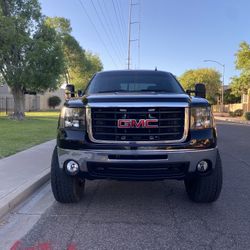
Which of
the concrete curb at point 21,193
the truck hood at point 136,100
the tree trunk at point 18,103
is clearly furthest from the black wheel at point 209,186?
the tree trunk at point 18,103

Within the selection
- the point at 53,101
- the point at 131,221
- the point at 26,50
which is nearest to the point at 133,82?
the point at 131,221

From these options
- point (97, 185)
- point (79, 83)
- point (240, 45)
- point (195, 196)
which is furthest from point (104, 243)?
point (79, 83)

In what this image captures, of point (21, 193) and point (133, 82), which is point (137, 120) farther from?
point (21, 193)

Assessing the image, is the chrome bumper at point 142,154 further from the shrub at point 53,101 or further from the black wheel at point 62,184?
the shrub at point 53,101

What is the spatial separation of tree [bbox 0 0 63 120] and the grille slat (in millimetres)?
24682

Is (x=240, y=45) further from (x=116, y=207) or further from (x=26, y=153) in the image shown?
(x=116, y=207)

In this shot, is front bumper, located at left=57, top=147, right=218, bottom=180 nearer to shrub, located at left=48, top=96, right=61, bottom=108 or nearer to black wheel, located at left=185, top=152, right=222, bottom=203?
black wheel, located at left=185, top=152, right=222, bottom=203

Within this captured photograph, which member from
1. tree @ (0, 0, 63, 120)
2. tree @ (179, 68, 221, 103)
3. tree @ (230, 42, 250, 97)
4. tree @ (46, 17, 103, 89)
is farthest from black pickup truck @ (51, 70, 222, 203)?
tree @ (179, 68, 221, 103)

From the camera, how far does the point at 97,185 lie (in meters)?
7.47

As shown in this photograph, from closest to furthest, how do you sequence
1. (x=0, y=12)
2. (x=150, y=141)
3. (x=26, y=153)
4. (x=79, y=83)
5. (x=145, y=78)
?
(x=150, y=141)
(x=145, y=78)
(x=26, y=153)
(x=0, y=12)
(x=79, y=83)

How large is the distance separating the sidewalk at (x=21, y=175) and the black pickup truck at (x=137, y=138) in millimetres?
1012

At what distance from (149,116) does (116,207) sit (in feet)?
4.82

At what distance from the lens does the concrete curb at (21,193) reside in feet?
18.6

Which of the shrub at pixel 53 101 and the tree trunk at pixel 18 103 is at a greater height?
the tree trunk at pixel 18 103
